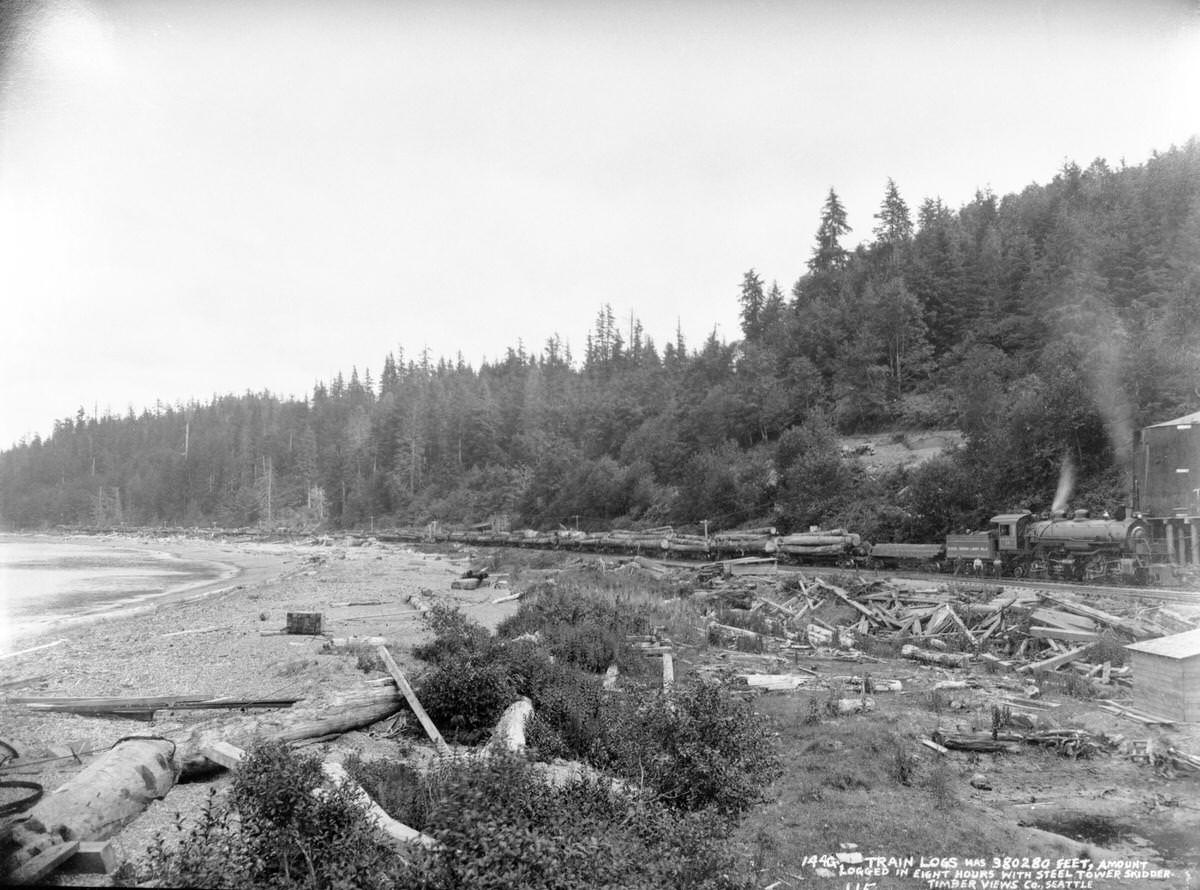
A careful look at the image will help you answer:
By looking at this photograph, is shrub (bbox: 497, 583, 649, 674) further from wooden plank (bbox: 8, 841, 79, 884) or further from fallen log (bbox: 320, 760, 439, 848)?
wooden plank (bbox: 8, 841, 79, 884)

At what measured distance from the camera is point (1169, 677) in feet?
28.3

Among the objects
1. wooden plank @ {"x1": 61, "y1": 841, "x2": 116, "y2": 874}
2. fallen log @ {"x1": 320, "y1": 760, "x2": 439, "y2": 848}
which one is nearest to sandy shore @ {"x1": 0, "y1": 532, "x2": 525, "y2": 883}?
wooden plank @ {"x1": 61, "y1": 841, "x2": 116, "y2": 874}

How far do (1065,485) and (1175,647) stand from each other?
23816mm

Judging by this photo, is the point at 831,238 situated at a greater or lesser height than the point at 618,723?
greater

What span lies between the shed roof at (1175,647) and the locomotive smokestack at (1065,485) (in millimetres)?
22317

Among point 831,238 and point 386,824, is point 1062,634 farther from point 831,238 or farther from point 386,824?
point 831,238

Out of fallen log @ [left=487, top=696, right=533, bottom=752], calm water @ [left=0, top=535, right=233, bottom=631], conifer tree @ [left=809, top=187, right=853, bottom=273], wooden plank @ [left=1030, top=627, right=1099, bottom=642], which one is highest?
conifer tree @ [left=809, top=187, right=853, bottom=273]

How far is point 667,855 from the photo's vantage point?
5.13 m

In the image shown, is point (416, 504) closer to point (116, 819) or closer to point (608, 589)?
point (608, 589)

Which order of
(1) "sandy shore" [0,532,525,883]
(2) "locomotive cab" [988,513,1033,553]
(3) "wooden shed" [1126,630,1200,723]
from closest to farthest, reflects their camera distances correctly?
(3) "wooden shed" [1126,630,1200,723]
(1) "sandy shore" [0,532,525,883]
(2) "locomotive cab" [988,513,1033,553]

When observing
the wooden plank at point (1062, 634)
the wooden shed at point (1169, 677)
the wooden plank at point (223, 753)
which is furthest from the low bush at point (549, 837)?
the wooden plank at point (1062, 634)

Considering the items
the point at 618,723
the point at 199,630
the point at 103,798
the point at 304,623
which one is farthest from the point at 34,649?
the point at 618,723

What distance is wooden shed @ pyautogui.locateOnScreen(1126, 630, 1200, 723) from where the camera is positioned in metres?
8.43

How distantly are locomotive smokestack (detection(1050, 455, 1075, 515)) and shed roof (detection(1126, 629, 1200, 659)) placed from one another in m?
22.3
